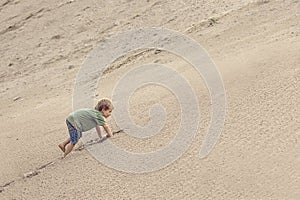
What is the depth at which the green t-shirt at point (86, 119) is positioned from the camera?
667 centimetres

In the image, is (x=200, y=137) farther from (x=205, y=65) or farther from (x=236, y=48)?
(x=236, y=48)

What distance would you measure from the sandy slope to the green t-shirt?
30cm

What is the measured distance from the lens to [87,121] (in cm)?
671

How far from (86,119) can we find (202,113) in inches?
52.1

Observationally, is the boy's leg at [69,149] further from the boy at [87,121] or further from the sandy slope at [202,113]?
the sandy slope at [202,113]

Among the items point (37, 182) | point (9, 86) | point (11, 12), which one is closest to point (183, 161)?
point (37, 182)

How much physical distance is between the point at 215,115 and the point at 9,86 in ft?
18.1

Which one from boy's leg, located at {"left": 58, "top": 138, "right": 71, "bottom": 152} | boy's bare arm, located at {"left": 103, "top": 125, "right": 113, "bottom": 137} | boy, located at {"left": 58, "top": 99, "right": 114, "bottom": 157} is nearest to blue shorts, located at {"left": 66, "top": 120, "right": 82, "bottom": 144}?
boy, located at {"left": 58, "top": 99, "right": 114, "bottom": 157}

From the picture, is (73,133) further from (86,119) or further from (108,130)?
(108,130)

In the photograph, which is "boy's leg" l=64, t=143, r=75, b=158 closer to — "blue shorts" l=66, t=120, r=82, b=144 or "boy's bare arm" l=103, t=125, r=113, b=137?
"blue shorts" l=66, t=120, r=82, b=144

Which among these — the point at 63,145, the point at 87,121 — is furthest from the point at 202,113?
the point at 63,145

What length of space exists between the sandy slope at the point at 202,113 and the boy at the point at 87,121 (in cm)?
20

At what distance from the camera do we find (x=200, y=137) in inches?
259

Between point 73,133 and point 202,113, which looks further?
point 202,113
